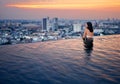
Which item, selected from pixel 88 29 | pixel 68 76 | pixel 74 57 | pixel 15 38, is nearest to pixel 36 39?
pixel 15 38

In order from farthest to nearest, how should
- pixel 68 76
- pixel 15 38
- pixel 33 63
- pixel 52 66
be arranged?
pixel 15 38 → pixel 33 63 → pixel 52 66 → pixel 68 76

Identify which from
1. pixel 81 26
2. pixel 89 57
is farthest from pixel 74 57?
pixel 81 26

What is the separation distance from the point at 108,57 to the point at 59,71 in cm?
596

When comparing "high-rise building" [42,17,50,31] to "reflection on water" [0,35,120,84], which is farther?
"high-rise building" [42,17,50,31]

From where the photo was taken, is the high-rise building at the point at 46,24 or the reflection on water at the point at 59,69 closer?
the reflection on water at the point at 59,69

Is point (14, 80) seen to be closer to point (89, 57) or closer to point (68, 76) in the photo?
point (68, 76)

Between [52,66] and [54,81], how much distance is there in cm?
328

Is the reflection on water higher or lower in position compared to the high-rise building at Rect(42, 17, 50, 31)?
lower

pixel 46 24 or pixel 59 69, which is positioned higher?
pixel 46 24

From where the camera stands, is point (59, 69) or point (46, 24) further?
point (46, 24)

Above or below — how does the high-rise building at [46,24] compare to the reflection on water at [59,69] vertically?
above

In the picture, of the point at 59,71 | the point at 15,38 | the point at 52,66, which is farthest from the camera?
the point at 15,38

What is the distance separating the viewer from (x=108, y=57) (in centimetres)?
1800

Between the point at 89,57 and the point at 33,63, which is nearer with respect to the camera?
the point at 33,63
